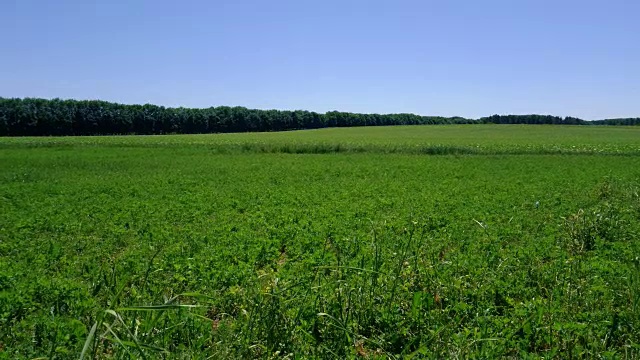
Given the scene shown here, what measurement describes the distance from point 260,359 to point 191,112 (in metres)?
102

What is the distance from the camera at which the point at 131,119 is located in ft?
305

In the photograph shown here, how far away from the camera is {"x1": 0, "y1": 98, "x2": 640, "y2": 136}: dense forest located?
264 feet

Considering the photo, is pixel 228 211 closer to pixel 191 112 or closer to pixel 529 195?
pixel 529 195

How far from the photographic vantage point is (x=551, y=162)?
33.3 m

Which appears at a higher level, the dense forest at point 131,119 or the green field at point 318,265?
the dense forest at point 131,119

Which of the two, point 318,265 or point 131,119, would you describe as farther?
point 131,119

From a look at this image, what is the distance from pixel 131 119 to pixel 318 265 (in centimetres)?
9326

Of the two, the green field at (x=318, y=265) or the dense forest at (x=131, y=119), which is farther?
the dense forest at (x=131, y=119)

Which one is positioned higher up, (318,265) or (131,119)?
(131,119)

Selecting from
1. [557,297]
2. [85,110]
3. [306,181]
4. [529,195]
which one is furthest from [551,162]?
[85,110]

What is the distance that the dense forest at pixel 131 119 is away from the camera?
8038 cm

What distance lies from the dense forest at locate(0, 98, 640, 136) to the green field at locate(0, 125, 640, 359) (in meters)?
64.3

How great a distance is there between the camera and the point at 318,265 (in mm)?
8312

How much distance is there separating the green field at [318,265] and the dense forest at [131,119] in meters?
64.3
